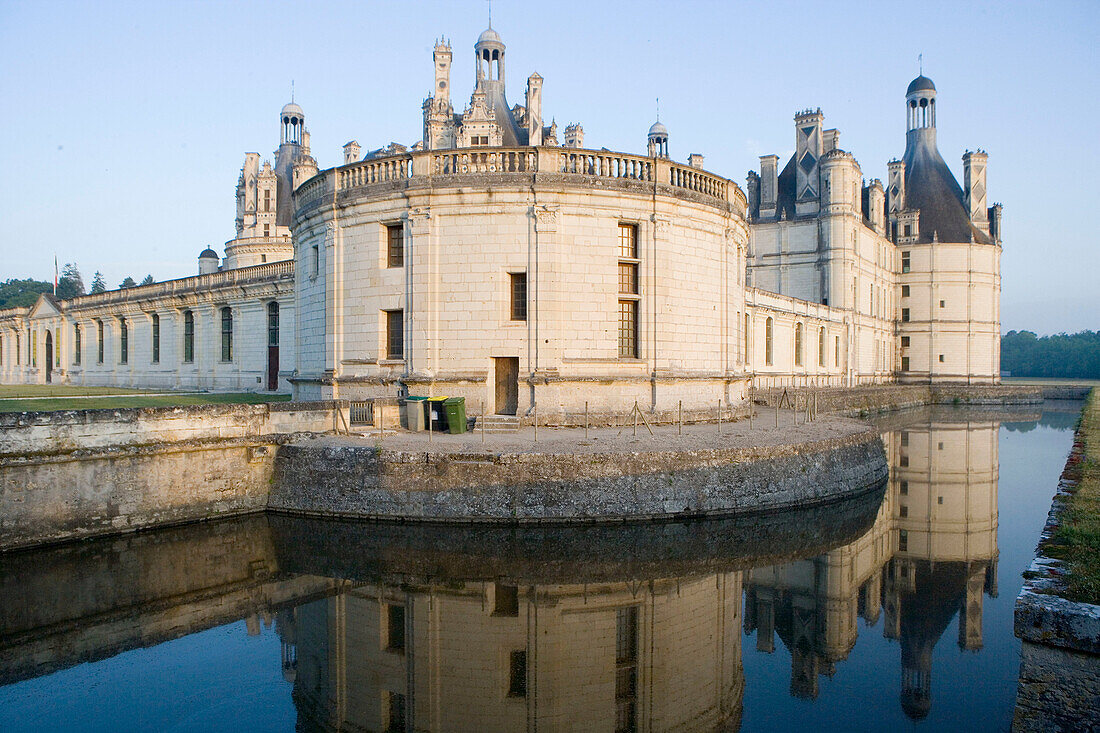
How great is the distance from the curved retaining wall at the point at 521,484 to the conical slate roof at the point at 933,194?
54.5 metres

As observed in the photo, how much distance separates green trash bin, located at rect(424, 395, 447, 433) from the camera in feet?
60.7

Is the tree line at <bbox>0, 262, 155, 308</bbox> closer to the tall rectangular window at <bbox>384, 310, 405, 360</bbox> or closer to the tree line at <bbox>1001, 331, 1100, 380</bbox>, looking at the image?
the tall rectangular window at <bbox>384, 310, 405, 360</bbox>

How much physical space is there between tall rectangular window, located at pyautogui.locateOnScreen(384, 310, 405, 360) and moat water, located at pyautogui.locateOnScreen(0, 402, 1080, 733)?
22.2ft

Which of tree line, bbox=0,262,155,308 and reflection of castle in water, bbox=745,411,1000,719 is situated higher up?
tree line, bbox=0,262,155,308

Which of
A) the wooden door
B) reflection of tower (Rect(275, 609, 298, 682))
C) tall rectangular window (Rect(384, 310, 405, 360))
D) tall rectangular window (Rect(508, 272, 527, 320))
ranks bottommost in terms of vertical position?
reflection of tower (Rect(275, 609, 298, 682))

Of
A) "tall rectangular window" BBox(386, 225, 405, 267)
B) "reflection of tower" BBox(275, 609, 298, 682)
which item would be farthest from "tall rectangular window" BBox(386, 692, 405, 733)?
"tall rectangular window" BBox(386, 225, 405, 267)

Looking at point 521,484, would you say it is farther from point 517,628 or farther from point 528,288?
point 528,288

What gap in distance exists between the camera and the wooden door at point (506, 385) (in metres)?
19.9

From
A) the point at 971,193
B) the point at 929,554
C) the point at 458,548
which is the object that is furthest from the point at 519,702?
the point at 971,193

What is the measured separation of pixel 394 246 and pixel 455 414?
5.61m

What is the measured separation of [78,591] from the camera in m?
11.2

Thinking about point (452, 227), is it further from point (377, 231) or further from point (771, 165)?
point (771, 165)

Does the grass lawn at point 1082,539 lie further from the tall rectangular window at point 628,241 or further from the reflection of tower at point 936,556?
the tall rectangular window at point 628,241

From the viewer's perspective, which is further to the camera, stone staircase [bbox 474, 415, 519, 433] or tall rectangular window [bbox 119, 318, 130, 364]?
tall rectangular window [bbox 119, 318, 130, 364]
